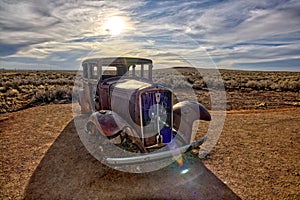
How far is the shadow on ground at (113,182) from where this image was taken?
3.65 metres

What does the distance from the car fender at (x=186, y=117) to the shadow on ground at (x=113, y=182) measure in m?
0.69

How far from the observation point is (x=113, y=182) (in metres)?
4.02

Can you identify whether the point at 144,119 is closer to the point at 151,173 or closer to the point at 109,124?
the point at 109,124

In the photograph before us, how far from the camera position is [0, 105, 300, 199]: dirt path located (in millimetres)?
3734

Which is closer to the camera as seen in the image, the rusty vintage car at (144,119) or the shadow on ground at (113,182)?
the shadow on ground at (113,182)

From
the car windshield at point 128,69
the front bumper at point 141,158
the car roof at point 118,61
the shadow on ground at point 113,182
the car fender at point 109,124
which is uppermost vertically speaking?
the car roof at point 118,61

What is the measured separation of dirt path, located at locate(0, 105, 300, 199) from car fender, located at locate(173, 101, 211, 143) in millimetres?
749

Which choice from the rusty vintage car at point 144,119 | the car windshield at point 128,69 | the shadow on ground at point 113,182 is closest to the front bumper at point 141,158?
the rusty vintage car at point 144,119

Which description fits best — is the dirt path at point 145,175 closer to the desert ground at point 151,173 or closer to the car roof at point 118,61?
the desert ground at point 151,173

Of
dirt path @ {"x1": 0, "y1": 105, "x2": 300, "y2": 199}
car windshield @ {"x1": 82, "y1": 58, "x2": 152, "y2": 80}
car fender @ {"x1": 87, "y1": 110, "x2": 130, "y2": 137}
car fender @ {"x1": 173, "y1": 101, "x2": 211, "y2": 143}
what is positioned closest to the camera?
dirt path @ {"x1": 0, "y1": 105, "x2": 300, "y2": 199}

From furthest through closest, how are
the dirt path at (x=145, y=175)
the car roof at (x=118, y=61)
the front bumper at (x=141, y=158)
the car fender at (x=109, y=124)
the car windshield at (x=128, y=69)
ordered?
the car windshield at (x=128, y=69)
the car roof at (x=118, y=61)
the car fender at (x=109, y=124)
the dirt path at (x=145, y=175)
the front bumper at (x=141, y=158)

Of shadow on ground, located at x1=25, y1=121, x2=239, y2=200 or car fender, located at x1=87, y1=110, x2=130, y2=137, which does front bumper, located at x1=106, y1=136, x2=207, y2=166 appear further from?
car fender, located at x1=87, y1=110, x2=130, y2=137

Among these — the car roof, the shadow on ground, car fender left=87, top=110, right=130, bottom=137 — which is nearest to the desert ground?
the shadow on ground

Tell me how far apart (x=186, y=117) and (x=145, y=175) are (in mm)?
1738
